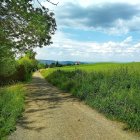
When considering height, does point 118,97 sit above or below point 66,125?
above

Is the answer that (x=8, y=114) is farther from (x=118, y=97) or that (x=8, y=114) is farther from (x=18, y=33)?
(x=18, y=33)

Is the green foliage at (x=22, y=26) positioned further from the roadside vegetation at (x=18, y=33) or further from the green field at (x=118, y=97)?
the green field at (x=118, y=97)

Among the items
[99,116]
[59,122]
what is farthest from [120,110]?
[59,122]

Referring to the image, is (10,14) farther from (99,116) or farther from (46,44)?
(99,116)

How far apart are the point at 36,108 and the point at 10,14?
35.1 feet

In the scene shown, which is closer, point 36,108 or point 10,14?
point 36,108

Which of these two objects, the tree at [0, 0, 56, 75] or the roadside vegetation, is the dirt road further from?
the tree at [0, 0, 56, 75]

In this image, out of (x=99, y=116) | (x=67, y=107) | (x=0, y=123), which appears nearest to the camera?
(x=0, y=123)

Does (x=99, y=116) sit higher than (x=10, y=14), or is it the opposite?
(x=10, y=14)

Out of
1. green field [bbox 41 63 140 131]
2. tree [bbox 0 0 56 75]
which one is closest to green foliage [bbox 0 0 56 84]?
tree [bbox 0 0 56 75]

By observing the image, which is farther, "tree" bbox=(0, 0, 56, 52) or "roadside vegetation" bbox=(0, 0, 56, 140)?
"tree" bbox=(0, 0, 56, 52)

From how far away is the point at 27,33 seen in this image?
1145 inches

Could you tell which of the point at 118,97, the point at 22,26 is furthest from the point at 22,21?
the point at 118,97

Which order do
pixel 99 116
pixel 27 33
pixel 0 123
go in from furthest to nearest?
pixel 27 33
pixel 99 116
pixel 0 123
